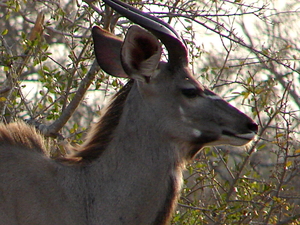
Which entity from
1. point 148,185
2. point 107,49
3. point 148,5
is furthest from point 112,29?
point 148,185

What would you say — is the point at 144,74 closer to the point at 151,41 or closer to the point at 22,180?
the point at 151,41

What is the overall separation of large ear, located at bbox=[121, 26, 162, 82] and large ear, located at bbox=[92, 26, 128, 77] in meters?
0.30

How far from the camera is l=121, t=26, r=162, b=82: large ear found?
423 centimetres

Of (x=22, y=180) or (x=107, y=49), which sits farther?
(x=107, y=49)

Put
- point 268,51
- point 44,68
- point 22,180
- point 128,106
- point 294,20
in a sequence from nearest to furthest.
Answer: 1. point 22,180
2. point 128,106
3. point 44,68
4. point 268,51
5. point 294,20

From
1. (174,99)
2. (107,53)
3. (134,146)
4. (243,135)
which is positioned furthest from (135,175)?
(107,53)

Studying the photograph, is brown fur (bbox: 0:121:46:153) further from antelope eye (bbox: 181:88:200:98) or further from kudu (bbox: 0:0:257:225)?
antelope eye (bbox: 181:88:200:98)

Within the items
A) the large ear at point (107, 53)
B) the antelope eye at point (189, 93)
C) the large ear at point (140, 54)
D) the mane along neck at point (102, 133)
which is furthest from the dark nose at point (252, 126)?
the large ear at point (107, 53)

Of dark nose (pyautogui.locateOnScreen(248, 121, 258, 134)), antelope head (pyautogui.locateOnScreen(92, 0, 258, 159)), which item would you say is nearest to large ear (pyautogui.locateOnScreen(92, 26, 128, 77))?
antelope head (pyautogui.locateOnScreen(92, 0, 258, 159))

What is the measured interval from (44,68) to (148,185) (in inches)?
75.0

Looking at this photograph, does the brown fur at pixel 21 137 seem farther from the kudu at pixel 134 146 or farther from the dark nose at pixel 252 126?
the dark nose at pixel 252 126

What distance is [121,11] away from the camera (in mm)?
4285

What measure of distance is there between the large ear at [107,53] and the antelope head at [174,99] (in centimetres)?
21

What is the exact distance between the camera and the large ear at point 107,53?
15.2 ft
